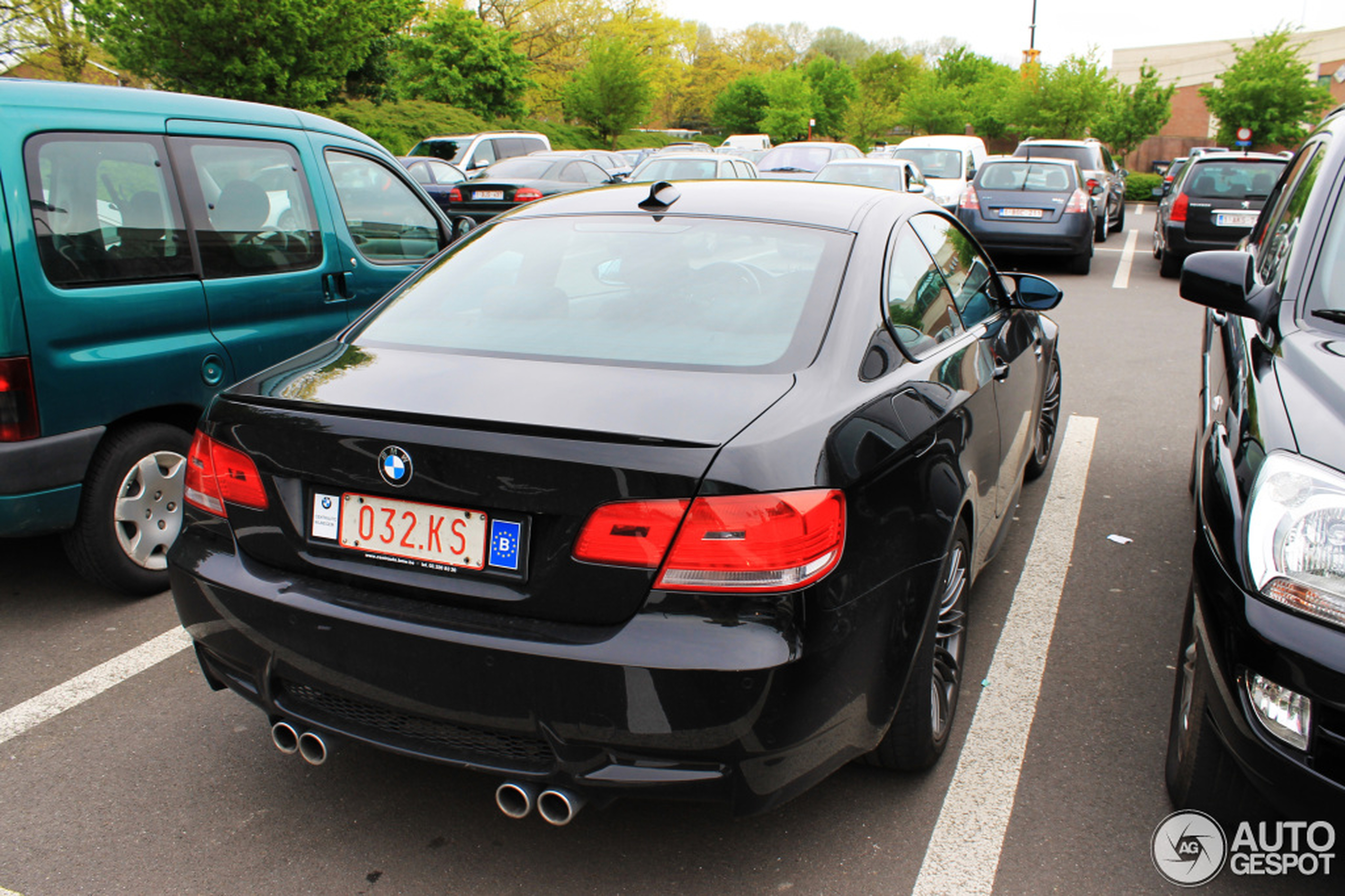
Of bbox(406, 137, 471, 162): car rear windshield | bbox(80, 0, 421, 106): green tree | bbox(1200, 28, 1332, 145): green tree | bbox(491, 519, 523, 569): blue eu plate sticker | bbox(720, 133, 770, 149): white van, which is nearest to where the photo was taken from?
bbox(491, 519, 523, 569): blue eu plate sticker

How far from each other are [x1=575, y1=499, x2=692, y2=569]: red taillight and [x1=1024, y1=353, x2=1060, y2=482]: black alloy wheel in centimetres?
335

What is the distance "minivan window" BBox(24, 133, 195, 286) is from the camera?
362cm

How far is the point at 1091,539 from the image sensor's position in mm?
4684

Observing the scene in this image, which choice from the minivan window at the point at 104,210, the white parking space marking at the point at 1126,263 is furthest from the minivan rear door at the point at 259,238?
the white parking space marking at the point at 1126,263

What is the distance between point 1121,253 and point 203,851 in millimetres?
17233

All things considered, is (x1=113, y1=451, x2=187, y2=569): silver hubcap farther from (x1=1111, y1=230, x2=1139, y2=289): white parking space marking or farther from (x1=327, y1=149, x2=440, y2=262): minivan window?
(x1=1111, y1=230, x2=1139, y2=289): white parking space marking

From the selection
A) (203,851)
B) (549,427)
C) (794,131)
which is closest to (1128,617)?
(549,427)

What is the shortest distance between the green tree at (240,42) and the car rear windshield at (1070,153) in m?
17.0

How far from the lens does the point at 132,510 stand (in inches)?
157

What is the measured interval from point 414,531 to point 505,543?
22 cm

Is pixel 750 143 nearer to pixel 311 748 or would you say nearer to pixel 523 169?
pixel 523 169

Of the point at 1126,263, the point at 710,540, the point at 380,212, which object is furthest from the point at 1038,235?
the point at 710,540

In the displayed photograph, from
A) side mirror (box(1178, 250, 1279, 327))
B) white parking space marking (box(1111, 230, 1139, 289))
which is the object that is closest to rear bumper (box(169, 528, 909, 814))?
side mirror (box(1178, 250, 1279, 327))

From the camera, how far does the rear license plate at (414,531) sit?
218 centimetres
